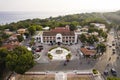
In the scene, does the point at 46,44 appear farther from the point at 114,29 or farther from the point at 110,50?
the point at 114,29

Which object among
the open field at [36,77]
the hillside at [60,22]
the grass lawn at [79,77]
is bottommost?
the grass lawn at [79,77]

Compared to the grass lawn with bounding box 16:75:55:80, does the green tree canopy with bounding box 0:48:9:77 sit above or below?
above

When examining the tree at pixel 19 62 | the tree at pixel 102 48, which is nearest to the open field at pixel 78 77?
the tree at pixel 19 62

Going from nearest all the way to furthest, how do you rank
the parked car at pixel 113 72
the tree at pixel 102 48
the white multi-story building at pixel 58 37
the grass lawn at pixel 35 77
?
the grass lawn at pixel 35 77 → the parked car at pixel 113 72 → the tree at pixel 102 48 → the white multi-story building at pixel 58 37

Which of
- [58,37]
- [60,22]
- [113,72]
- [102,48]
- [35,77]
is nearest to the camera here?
[35,77]

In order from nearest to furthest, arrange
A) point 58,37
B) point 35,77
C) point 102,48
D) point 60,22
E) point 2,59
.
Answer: point 35,77 < point 2,59 < point 102,48 < point 58,37 < point 60,22

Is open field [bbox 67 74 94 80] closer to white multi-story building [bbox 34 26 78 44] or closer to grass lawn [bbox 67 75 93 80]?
grass lawn [bbox 67 75 93 80]

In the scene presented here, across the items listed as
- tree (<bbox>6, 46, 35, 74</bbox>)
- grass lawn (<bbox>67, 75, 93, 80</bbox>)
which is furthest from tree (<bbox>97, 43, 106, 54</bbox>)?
tree (<bbox>6, 46, 35, 74</bbox>)

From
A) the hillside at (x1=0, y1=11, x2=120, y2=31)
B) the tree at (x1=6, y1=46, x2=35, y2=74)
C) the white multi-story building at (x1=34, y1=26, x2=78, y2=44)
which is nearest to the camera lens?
the tree at (x1=6, y1=46, x2=35, y2=74)

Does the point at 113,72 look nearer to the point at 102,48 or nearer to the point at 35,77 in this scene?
the point at 102,48

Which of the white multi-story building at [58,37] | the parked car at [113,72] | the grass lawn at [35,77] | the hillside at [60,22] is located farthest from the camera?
the hillside at [60,22]

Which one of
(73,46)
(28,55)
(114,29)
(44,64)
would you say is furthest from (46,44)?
(114,29)

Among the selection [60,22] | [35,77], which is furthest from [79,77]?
[60,22]

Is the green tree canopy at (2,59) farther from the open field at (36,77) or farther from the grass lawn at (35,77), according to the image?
the grass lawn at (35,77)
